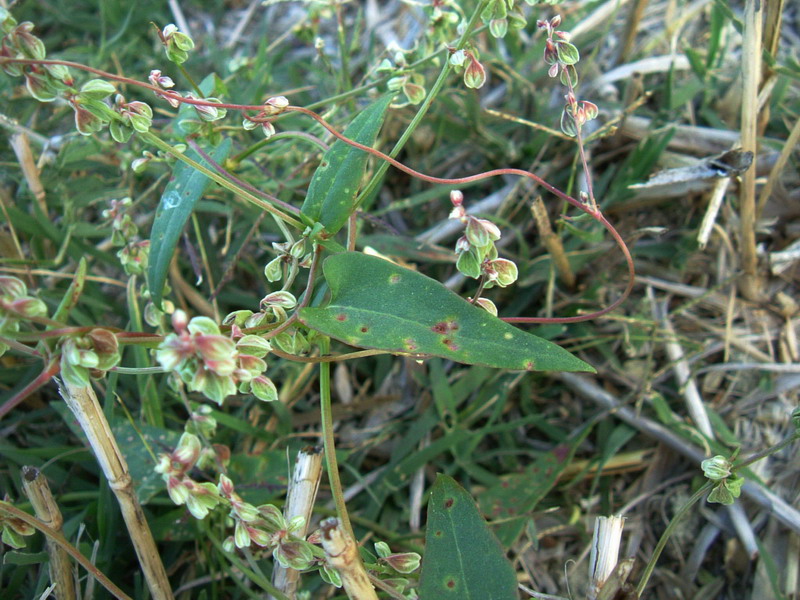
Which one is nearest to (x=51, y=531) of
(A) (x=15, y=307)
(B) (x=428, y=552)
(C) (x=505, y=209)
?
(A) (x=15, y=307)

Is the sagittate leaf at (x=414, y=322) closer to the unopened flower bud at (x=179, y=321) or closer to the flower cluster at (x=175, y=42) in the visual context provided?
the unopened flower bud at (x=179, y=321)

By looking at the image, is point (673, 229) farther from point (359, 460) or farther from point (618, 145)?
point (359, 460)

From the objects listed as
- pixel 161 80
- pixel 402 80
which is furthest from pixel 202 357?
pixel 402 80

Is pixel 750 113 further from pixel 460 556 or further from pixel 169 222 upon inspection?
pixel 169 222

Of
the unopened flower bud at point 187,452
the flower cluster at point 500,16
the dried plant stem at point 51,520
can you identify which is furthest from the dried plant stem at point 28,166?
the flower cluster at point 500,16

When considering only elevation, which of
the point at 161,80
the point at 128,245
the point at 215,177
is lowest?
the point at 128,245

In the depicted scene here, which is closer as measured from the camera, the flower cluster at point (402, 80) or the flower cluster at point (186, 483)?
the flower cluster at point (186, 483)
